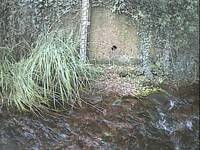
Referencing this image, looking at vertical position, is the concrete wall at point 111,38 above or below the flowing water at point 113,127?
above

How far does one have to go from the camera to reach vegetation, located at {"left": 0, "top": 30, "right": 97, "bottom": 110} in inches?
152

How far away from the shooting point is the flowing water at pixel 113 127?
330cm

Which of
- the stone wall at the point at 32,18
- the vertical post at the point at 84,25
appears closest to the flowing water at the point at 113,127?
the vertical post at the point at 84,25

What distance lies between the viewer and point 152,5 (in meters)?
4.35

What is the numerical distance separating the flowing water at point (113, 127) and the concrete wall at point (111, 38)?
34.4 inches

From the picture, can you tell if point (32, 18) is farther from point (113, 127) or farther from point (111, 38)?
point (113, 127)

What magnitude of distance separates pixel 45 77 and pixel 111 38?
1112mm

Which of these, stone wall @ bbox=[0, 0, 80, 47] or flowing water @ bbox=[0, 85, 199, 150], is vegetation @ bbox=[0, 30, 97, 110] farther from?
stone wall @ bbox=[0, 0, 80, 47]

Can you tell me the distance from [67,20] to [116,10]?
57 cm

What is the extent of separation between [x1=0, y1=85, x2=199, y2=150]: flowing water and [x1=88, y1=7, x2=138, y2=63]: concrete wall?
87cm

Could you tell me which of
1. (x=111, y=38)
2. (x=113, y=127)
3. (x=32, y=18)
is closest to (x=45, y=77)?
(x=113, y=127)

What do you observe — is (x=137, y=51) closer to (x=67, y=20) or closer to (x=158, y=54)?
(x=158, y=54)

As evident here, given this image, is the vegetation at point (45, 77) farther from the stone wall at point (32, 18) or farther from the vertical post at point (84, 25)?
the stone wall at point (32, 18)

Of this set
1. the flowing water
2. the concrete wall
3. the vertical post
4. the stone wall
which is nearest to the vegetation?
the flowing water
